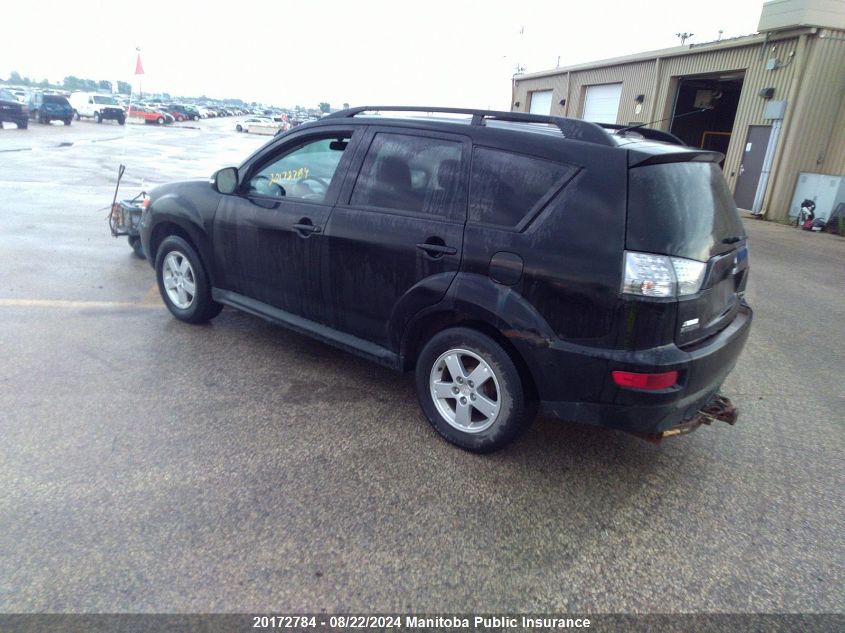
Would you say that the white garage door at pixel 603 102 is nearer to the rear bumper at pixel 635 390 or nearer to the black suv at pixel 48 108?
the rear bumper at pixel 635 390

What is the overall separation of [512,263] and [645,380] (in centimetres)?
86

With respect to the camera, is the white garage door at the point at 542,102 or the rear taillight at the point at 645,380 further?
the white garage door at the point at 542,102

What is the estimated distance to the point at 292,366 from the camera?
4.37 m

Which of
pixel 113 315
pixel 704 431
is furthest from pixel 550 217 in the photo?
pixel 113 315

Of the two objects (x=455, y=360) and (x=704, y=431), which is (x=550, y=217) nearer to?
(x=455, y=360)

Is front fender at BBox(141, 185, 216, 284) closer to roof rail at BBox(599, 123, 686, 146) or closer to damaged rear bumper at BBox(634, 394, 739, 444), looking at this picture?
roof rail at BBox(599, 123, 686, 146)

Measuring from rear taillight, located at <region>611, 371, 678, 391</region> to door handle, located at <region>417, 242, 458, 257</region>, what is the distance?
107 cm

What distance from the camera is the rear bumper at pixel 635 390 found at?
8.98 feet

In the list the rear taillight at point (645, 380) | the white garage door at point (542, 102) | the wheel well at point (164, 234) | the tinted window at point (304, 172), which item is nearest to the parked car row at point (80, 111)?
the white garage door at point (542, 102)

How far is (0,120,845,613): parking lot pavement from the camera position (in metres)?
2.36

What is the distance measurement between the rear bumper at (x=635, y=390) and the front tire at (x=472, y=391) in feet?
0.65

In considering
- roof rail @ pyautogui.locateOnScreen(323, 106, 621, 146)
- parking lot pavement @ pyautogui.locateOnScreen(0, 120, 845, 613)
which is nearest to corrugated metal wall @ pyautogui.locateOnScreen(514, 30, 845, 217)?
parking lot pavement @ pyautogui.locateOnScreen(0, 120, 845, 613)

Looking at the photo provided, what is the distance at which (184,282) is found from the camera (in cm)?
498

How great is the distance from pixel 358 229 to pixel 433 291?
699mm
